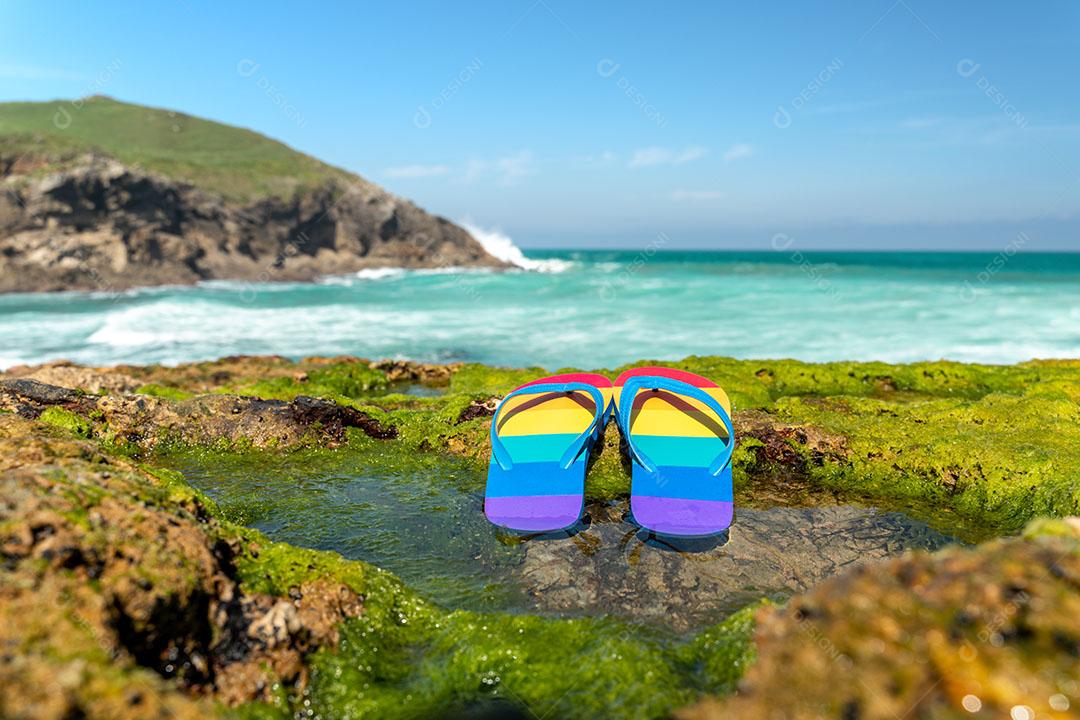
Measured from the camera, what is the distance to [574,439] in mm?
7320

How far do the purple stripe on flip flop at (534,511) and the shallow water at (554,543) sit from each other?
0.42 feet

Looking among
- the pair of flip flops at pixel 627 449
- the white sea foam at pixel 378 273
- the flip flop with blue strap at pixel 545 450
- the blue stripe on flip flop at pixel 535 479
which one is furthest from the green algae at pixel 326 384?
the white sea foam at pixel 378 273

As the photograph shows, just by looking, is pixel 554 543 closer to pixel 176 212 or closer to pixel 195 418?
pixel 195 418

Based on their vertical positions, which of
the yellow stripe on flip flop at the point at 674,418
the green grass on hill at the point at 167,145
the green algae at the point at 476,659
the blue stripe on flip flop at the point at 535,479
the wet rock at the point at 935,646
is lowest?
the green algae at the point at 476,659

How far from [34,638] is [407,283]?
206 feet

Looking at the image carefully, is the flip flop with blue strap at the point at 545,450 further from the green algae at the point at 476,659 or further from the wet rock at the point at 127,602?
the wet rock at the point at 127,602

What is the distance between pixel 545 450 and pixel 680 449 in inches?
65.1

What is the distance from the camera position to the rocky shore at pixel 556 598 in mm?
2199

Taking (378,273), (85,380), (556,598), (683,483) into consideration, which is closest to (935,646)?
(556,598)

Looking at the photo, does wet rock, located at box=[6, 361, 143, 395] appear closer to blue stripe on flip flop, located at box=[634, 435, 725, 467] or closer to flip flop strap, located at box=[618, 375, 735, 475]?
flip flop strap, located at box=[618, 375, 735, 475]

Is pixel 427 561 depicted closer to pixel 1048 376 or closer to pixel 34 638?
pixel 34 638

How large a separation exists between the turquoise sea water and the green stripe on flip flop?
525 inches

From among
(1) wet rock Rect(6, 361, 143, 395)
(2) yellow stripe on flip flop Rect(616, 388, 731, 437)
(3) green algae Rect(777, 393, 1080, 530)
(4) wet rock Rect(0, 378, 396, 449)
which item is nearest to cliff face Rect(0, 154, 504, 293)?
(1) wet rock Rect(6, 361, 143, 395)

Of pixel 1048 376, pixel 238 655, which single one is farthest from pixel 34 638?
pixel 1048 376
